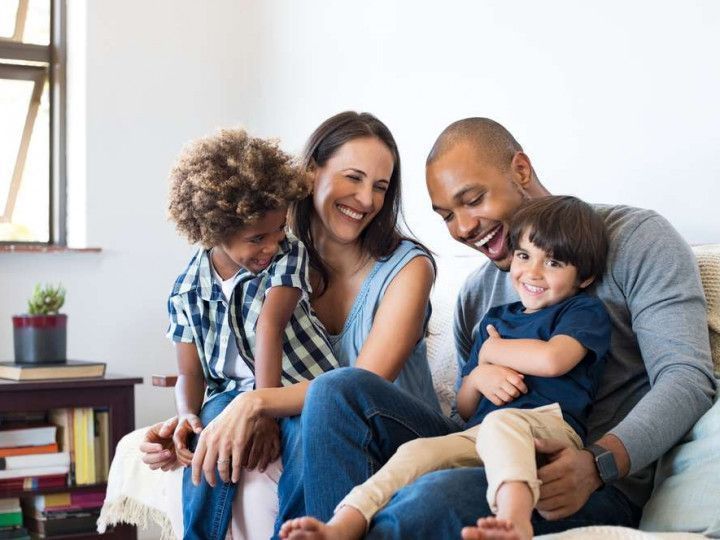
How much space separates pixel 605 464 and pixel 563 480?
0.08 m

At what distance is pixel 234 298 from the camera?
1940mm

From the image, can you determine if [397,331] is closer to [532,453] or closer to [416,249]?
[416,249]

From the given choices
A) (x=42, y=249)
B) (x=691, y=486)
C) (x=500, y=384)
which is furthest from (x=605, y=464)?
(x=42, y=249)

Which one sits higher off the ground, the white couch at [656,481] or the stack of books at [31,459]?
the white couch at [656,481]

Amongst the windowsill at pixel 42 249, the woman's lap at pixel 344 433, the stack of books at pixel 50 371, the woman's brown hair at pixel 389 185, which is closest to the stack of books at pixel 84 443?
the stack of books at pixel 50 371

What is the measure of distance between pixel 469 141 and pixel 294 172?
1.07 ft

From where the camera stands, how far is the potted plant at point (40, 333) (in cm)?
307

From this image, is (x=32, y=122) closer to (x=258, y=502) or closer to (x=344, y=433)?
(x=258, y=502)

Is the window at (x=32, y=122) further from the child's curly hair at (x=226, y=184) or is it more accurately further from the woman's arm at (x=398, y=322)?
the woman's arm at (x=398, y=322)

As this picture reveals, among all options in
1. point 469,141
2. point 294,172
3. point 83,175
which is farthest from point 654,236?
point 83,175

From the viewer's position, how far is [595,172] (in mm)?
2338

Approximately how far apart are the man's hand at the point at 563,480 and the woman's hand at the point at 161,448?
30.2 inches

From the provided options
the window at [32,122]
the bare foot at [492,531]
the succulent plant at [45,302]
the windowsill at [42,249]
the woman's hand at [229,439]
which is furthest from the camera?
the window at [32,122]

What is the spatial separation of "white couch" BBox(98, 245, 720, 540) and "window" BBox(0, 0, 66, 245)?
1576 mm
